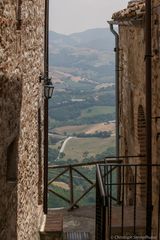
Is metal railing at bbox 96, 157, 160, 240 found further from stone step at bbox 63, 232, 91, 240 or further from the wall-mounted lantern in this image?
the wall-mounted lantern

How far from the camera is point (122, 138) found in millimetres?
14328

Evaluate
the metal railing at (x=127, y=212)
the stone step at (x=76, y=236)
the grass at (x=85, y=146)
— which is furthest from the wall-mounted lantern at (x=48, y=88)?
the grass at (x=85, y=146)

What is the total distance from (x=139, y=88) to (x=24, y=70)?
15.8 ft

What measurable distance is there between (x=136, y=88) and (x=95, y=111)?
200 ft

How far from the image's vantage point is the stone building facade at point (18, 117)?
4567 mm

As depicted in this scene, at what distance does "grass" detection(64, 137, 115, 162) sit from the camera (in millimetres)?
49134

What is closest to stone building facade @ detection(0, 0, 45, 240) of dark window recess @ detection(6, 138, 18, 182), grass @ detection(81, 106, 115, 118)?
dark window recess @ detection(6, 138, 18, 182)

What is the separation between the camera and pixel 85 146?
54.5 meters

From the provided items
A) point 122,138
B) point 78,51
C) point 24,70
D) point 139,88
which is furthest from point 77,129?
point 78,51

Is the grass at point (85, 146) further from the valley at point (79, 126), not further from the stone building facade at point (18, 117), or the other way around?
the stone building facade at point (18, 117)

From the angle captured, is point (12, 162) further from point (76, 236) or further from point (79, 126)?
point (79, 126)

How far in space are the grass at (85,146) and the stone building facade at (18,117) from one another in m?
40.4

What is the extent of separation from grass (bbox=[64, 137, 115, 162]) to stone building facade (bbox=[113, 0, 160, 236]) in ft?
111

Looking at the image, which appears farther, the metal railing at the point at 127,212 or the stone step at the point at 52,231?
the stone step at the point at 52,231
